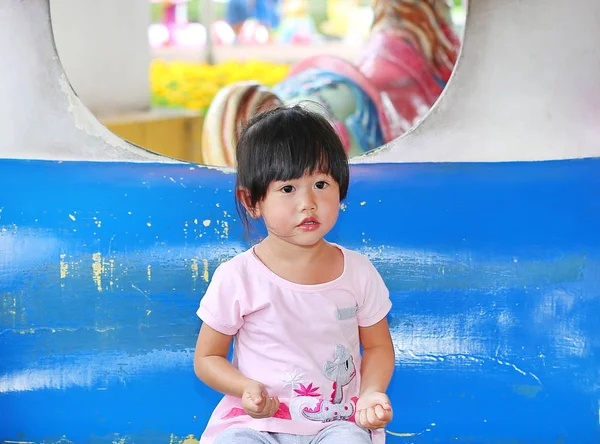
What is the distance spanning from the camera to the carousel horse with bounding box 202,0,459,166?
2545 mm

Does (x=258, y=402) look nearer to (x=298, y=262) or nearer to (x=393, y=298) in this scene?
(x=298, y=262)

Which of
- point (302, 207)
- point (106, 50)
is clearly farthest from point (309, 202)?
point (106, 50)

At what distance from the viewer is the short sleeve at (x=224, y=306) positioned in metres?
1.16

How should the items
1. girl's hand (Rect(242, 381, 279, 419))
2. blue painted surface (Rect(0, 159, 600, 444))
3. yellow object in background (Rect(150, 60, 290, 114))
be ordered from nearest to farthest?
girl's hand (Rect(242, 381, 279, 419)), blue painted surface (Rect(0, 159, 600, 444)), yellow object in background (Rect(150, 60, 290, 114))

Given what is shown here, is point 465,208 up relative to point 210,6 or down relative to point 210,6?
down

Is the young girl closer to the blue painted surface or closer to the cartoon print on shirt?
the cartoon print on shirt

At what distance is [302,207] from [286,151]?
0.07 meters

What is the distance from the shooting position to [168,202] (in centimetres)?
139

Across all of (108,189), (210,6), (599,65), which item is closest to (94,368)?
(108,189)

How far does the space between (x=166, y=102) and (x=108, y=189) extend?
141 inches

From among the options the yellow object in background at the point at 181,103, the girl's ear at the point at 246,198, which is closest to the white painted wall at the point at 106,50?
the yellow object in background at the point at 181,103

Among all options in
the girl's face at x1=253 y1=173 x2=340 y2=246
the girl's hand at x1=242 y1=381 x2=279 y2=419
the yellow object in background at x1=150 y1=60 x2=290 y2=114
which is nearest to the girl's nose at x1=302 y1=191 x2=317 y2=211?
the girl's face at x1=253 y1=173 x2=340 y2=246

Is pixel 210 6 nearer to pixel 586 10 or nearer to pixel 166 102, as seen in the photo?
pixel 166 102

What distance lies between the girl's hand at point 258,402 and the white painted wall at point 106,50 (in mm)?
1210
